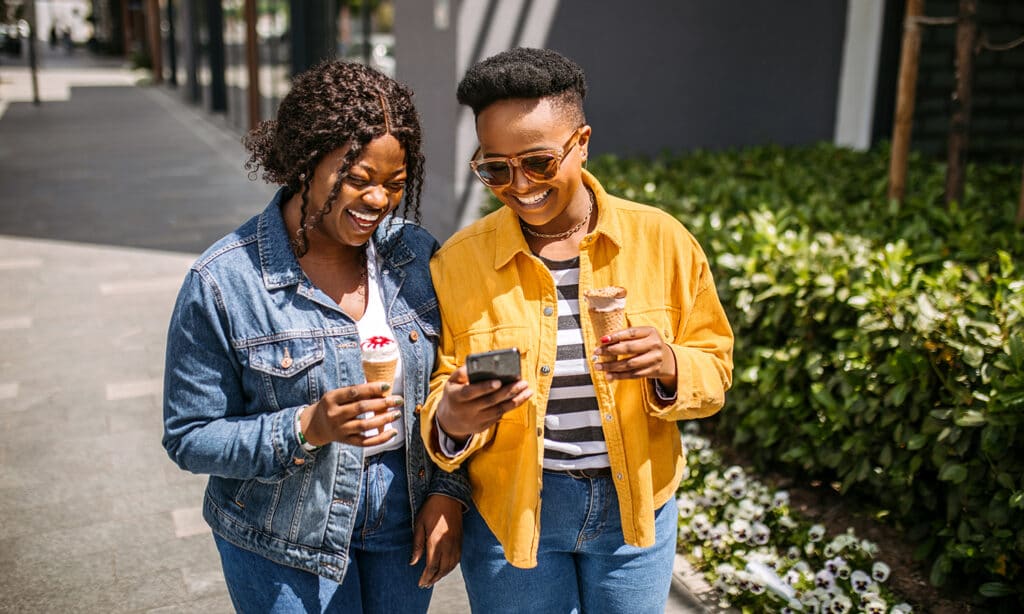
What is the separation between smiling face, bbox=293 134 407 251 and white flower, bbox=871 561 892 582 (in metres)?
2.44

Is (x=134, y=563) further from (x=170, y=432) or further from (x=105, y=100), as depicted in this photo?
(x=105, y=100)

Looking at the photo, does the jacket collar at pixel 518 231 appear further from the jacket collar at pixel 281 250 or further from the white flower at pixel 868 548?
the white flower at pixel 868 548

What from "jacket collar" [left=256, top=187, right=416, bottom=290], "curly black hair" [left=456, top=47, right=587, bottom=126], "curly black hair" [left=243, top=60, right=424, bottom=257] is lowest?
"jacket collar" [left=256, top=187, right=416, bottom=290]

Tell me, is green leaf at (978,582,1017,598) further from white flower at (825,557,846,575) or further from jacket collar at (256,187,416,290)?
jacket collar at (256,187,416,290)

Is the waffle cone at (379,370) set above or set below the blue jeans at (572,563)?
above

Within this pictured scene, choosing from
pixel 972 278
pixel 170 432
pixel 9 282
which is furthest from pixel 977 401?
pixel 9 282

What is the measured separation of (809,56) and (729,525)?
6.12 metres

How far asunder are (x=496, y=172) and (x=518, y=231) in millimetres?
165

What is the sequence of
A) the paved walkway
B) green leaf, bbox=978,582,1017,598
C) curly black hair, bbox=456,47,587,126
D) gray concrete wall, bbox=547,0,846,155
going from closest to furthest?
curly black hair, bbox=456,47,587,126, green leaf, bbox=978,582,1017,598, the paved walkway, gray concrete wall, bbox=547,0,846,155

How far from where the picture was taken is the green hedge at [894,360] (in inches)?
127

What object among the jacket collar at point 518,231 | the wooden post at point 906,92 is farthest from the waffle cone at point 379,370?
the wooden post at point 906,92

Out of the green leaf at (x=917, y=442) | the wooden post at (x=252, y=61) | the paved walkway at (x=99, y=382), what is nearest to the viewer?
the green leaf at (x=917, y=442)

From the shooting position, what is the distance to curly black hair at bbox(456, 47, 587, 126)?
205cm

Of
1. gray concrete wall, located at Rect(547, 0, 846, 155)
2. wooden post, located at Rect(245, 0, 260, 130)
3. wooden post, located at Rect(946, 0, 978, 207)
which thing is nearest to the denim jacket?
wooden post, located at Rect(946, 0, 978, 207)
